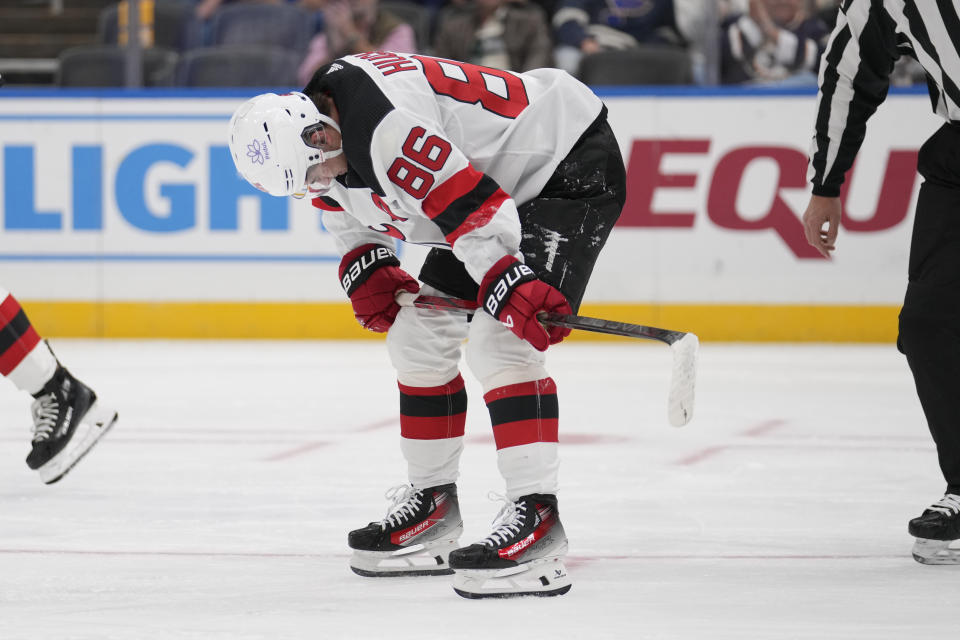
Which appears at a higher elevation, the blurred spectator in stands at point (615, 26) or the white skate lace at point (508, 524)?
the blurred spectator in stands at point (615, 26)

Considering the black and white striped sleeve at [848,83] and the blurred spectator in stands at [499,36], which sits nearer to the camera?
the black and white striped sleeve at [848,83]

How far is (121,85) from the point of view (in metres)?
6.86

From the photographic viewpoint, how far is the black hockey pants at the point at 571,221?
2.35m

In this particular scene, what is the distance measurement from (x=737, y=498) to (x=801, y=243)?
3345mm

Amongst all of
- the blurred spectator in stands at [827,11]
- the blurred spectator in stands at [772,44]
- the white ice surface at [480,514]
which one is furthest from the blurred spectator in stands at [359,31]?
the white ice surface at [480,514]

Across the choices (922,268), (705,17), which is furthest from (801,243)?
(922,268)

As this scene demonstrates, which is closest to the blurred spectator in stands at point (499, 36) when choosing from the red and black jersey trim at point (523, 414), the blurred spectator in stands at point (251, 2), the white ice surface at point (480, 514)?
the blurred spectator in stands at point (251, 2)

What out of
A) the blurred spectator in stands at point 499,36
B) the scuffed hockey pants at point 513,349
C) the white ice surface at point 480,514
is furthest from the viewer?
the blurred spectator in stands at point 499,36

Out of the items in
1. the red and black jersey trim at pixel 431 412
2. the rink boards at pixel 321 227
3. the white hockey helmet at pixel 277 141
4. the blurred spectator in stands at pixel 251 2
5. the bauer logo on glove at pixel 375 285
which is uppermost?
the white hockey helmet at pixel 277 141

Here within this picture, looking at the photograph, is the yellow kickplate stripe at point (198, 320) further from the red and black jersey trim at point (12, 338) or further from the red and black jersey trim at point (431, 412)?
the red and black jersey trim at point (431, 412)

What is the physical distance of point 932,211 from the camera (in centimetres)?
252

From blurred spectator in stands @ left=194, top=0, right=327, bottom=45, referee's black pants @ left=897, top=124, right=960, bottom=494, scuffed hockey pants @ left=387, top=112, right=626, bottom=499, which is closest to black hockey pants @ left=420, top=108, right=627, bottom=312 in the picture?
scuffed hockey pants @ left=387, top=112, right=626, bottom=499

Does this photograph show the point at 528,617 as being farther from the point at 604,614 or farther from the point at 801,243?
the point at 801,243

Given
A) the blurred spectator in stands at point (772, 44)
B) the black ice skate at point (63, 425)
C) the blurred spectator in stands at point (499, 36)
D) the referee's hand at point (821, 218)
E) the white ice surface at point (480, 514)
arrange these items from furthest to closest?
the blurred spectator in stands at point (499, 36), the blurred spectator in stands at point (772, 44), the black ice skate at point (63, 425), the referee's hand at point (821, 218), the white ice surface at point (480, 514)
